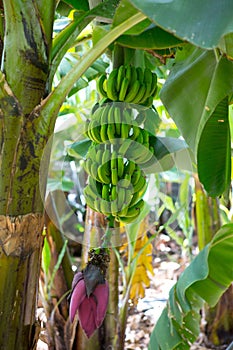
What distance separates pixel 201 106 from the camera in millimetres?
889

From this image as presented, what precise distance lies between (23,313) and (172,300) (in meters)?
0.44

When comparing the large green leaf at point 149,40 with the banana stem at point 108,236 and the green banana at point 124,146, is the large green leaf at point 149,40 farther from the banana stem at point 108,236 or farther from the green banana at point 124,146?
the banana stem at point 108,236

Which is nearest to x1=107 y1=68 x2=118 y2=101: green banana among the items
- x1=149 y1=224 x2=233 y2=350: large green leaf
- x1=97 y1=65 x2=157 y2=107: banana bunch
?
x1=97 y1=65 x2=157 y2=107: banana bunch

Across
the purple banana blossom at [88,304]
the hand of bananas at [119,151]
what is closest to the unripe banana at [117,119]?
the hand of bananas at [119,151]

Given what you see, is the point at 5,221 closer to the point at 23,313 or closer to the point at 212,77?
the point at 23,313

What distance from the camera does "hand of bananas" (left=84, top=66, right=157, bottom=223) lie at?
28.7 inches

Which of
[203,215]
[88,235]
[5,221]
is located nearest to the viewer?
[5,221]

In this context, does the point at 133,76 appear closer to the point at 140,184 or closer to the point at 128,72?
the point at 128,72

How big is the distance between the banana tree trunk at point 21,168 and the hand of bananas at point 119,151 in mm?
116

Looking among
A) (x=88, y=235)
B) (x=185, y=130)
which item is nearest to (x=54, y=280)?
(x=88, y=235)

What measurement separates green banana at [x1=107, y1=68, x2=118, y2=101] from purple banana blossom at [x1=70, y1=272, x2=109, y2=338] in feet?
1.00

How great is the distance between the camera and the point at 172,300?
3.25ft

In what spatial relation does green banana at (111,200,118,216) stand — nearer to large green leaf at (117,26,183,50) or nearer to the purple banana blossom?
the purple banana blossom

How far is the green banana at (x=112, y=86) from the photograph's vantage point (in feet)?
2.49
